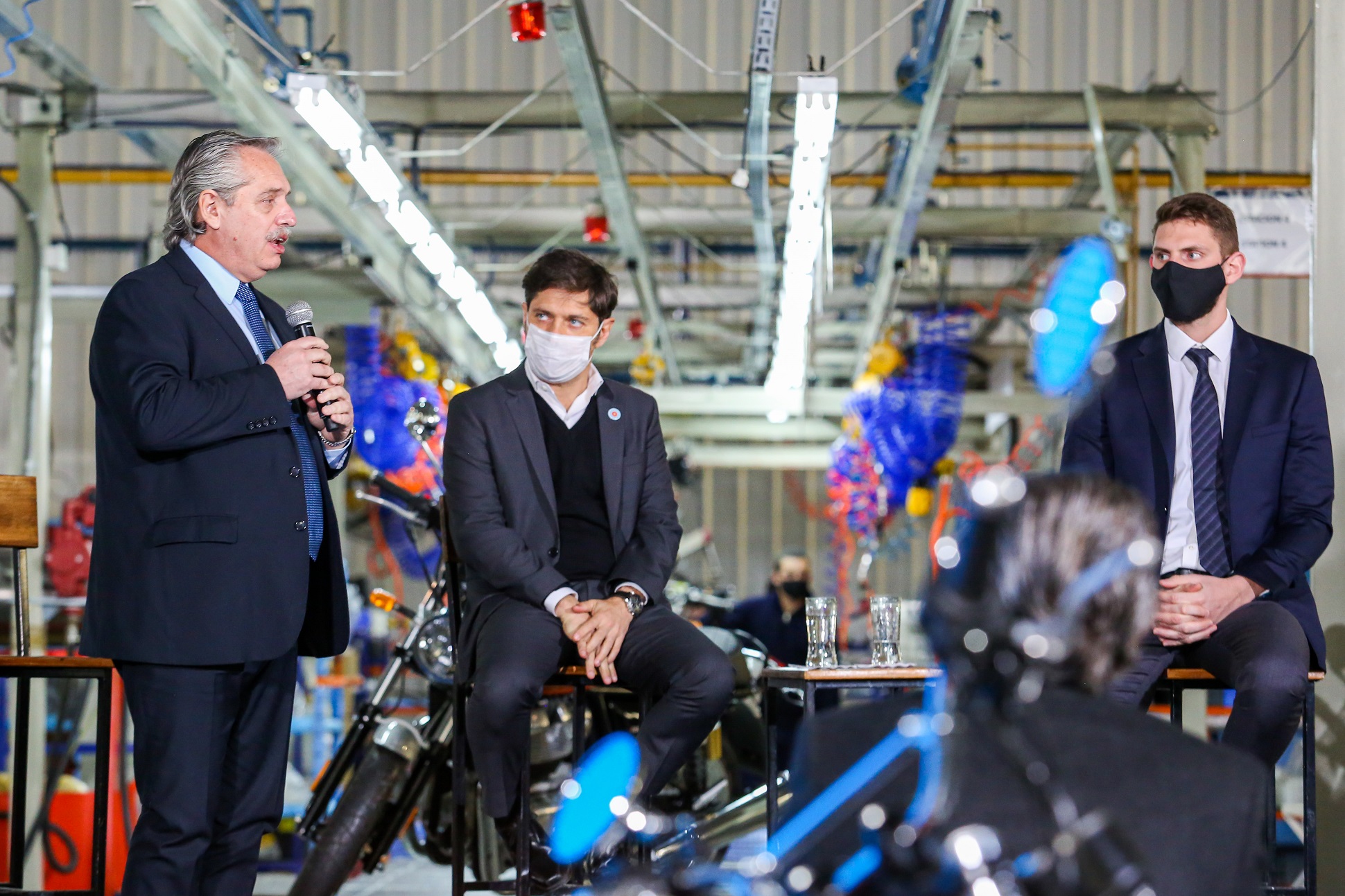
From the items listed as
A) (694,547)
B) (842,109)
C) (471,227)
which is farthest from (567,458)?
(694,547)

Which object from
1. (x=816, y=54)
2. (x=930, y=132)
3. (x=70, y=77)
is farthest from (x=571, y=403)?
(x=816, y=54)

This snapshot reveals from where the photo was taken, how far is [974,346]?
11.4 meters

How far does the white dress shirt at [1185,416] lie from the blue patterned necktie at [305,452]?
1.86 m

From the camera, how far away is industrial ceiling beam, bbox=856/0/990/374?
4.90 metres

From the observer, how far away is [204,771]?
254 centimetres

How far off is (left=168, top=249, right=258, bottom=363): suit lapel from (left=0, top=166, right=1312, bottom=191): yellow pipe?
5.79 m

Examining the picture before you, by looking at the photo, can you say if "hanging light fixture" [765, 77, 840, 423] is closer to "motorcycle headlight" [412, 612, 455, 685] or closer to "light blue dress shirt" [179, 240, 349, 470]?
"motorcycle headlight" [412, 612, 455, 685]

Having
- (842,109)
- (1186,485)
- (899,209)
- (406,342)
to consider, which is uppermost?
(842,109)

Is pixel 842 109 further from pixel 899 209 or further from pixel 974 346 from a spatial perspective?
pixel 974 346

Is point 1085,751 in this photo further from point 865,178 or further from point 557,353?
point 865,178

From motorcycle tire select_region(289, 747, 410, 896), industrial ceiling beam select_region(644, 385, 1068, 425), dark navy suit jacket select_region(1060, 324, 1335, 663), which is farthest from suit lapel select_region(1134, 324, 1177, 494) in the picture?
industrial ceiling beam select_region(644, 385, 1068, 425)

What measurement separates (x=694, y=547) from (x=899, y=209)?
12.4 feet

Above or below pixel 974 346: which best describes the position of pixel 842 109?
above

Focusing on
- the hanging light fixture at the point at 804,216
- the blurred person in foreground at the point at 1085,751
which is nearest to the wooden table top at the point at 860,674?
the blurred person in foreground at the point at 1085,751
